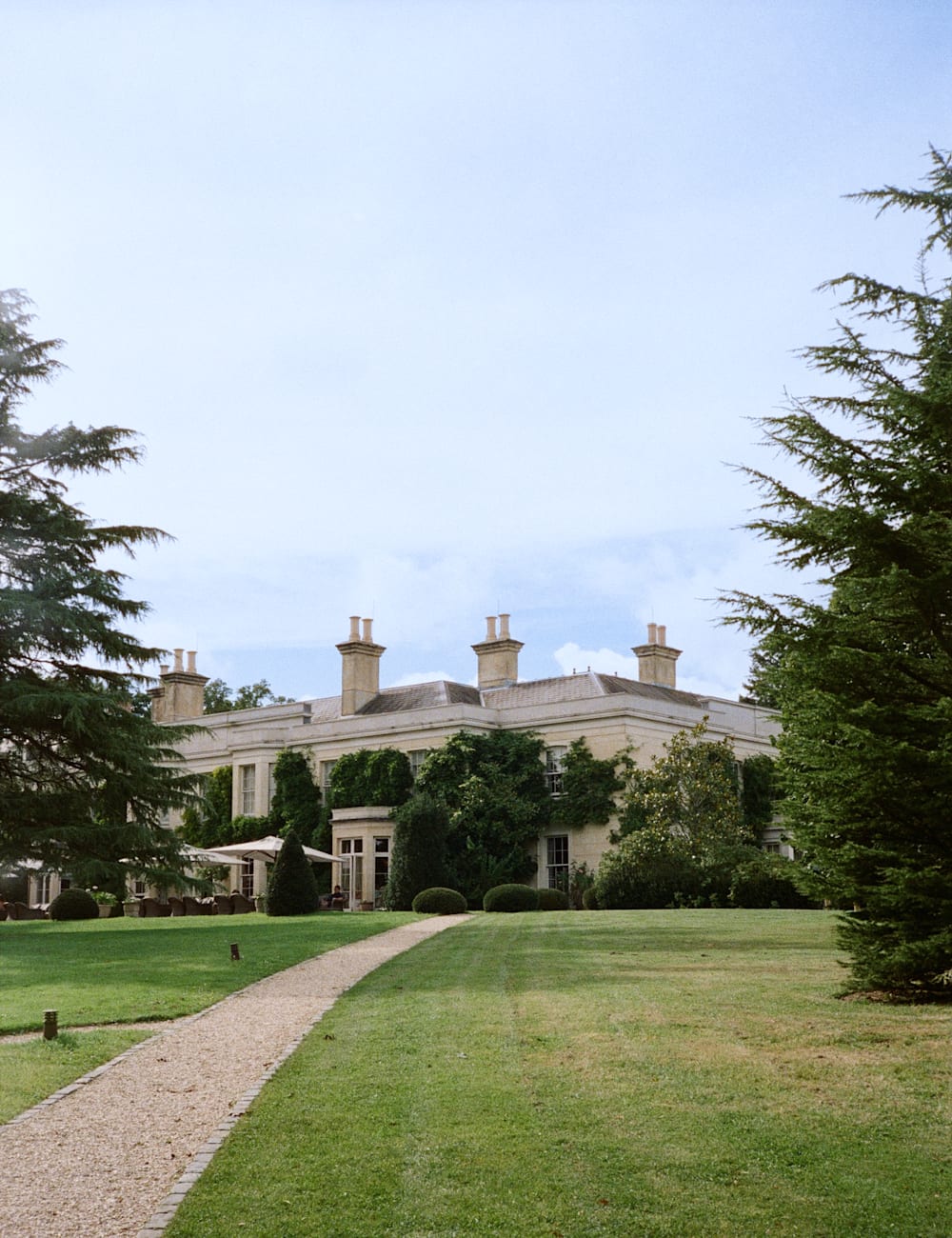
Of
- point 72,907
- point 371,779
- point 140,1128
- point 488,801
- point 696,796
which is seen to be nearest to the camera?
point 140,1128

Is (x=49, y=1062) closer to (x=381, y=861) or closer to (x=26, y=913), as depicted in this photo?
(x=26, y=913)

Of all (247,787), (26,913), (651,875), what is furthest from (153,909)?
(651,875)

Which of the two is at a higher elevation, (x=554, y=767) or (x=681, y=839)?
(x=554, y=767)

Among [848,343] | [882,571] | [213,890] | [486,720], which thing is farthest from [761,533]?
[486,720]

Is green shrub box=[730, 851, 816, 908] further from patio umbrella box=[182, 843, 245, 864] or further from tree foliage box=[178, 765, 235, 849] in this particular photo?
tree foliage box=[178, 765, 235, 849]

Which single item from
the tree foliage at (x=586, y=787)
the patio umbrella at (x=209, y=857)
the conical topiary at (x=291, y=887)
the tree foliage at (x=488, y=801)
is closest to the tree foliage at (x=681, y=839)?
the tree foliage at (x=586, y=787)

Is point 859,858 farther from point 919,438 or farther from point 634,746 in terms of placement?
point 634,746

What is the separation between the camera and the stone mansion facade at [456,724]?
133ft

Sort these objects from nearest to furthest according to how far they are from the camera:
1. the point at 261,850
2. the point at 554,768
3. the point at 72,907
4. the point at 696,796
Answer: the point at 72,907
the point at 696,796
the point at 261,850
the point at 554,768

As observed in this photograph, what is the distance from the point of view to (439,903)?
3136cm

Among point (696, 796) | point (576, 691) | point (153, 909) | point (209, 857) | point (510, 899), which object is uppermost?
point (576, 691)

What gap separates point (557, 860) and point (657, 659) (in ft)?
30.1

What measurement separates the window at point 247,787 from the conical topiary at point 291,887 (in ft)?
48.3

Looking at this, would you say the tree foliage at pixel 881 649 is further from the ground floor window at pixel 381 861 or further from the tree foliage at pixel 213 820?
the tree foliage at pixel 213 820
